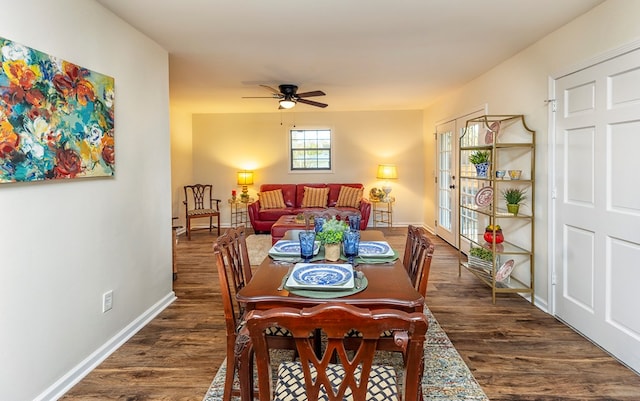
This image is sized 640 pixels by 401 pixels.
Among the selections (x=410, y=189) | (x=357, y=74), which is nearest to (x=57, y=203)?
(x=357, y=74)

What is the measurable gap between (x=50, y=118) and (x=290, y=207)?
535 cm

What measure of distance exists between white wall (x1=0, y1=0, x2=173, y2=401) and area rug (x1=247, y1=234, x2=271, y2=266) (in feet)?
5.43

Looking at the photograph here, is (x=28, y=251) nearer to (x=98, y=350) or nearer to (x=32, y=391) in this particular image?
(x=32, y=391)

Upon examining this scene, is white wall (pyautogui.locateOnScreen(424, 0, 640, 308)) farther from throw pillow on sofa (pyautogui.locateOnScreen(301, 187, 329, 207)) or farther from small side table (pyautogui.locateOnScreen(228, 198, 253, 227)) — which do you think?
small side table (pyautogui.locateOnScreen(228, 198, 253, 227))

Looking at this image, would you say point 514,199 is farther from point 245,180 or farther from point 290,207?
point 245,180

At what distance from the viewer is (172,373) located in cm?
223

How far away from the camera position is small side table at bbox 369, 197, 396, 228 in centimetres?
744

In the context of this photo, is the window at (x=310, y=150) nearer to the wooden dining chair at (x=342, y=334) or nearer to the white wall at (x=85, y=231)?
the white wall at (x=85, y=231)

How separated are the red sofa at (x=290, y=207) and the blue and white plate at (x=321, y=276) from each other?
445 cm

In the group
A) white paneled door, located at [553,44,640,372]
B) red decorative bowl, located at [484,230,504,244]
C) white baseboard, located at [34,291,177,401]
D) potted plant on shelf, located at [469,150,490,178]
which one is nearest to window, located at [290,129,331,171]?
potted plant on shelf, located at [469,150,490,178]

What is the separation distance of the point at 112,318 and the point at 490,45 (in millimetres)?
3969

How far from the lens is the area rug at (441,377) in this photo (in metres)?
1.99

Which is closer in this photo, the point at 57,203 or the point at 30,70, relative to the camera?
the point at 30,70

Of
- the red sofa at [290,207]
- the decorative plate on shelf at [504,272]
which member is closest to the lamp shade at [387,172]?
the red sofa at [290,207]
